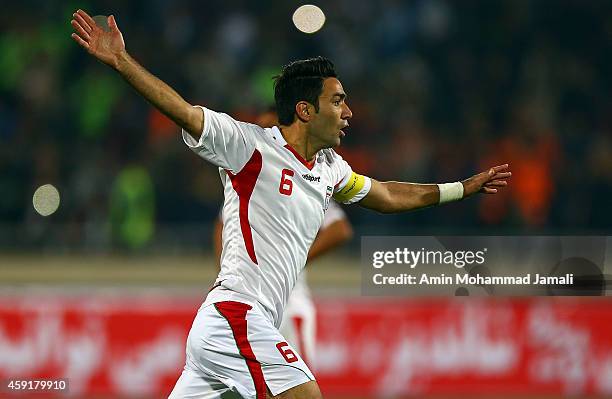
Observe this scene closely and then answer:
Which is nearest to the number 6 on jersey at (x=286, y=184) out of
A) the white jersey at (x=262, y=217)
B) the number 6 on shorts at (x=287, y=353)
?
the white jersey at (x=262, y=217)

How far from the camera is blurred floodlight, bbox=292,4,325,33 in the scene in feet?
46.4

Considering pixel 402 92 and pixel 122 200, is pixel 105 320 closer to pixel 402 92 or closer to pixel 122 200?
pixel 122 200

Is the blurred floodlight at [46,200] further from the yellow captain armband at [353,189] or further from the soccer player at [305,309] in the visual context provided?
the yellow captain armband at [353,189]

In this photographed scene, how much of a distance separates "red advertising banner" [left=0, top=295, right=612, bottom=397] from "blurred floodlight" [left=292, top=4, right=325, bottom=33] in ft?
16.0

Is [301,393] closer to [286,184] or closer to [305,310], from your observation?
[286,184]

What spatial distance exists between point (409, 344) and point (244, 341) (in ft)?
16.7

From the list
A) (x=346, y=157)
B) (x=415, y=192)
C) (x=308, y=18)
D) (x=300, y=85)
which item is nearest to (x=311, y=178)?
(x=300, y=85)

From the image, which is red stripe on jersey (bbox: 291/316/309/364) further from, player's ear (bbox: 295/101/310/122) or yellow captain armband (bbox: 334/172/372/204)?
player's ear (bbox: 295/101/310/122)

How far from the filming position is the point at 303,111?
548 cm

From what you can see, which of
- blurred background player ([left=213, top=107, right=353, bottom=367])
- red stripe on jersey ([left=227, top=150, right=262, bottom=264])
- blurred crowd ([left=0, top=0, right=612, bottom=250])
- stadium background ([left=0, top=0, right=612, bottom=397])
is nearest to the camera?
red stripe on jersey ([left=227, top=150, right=262, bottom=264])

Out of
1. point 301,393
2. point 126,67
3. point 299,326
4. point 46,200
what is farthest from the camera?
point 46,200

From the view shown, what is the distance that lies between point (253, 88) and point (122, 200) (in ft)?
7.41

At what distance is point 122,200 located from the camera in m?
11.7

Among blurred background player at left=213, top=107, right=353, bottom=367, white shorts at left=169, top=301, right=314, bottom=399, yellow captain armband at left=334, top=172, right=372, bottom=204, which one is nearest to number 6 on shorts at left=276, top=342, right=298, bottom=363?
white shorts at left=169, top=301, right=314, bottom=399
